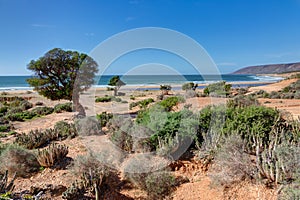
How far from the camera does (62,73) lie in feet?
35.6

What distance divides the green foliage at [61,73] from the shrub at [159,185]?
325 inches

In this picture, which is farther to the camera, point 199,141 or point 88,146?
point 88,146

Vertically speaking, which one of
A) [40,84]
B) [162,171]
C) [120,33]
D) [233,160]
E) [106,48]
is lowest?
[162,171]

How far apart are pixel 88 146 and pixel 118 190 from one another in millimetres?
2448

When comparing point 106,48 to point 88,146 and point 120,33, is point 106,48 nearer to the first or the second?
point 120,33

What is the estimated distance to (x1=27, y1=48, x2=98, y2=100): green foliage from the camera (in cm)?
1050

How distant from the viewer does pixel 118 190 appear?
13.8ft

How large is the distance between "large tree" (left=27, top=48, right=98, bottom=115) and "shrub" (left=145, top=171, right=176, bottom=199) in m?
8.25

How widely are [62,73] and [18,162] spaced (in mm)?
6988

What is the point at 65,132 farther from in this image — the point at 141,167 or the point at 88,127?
the point at 141,167

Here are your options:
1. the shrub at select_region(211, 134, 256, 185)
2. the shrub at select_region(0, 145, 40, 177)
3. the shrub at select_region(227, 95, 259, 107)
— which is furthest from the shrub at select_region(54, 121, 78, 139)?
the shrub at select_region(227, 95, 259, 107)

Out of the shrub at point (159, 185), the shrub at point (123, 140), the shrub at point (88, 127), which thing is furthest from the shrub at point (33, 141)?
the shrub at point (159, 185)

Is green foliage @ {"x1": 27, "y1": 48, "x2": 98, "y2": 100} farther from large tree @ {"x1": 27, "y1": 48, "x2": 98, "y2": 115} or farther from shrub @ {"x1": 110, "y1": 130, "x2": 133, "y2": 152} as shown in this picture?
shrub @ {"x1": 110, "y1": 130, "x2": 133, "y2": 152}

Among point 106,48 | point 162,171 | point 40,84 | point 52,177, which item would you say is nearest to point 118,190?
point 162,171
